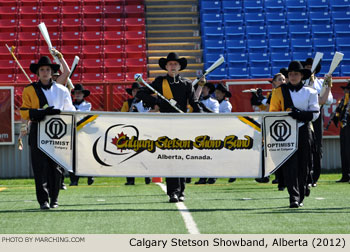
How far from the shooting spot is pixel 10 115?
20.1 metres

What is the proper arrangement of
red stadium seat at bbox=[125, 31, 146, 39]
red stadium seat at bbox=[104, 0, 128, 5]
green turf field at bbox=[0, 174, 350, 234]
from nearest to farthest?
1. green turf field at bbox=[0, 174, 350, 234]
2. red stadium seat at bbox=[125, 31, 146, 39]
3. red stadium seat at bbox=[104, 0, 128, 5]

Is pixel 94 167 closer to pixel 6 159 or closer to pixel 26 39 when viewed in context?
pixel 6 159

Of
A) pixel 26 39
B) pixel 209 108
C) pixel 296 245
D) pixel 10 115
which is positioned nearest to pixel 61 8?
pixel 26 39

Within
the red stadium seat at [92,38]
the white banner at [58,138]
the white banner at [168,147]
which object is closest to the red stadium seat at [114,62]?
the red stadium seat at [92,38]

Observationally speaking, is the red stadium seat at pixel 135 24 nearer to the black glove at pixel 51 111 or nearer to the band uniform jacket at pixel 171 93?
the band uniform jacket at pixel 171 93

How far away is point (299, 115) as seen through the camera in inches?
425

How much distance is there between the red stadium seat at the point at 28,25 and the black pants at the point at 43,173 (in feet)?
55.3

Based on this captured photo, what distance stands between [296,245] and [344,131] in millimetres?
11472

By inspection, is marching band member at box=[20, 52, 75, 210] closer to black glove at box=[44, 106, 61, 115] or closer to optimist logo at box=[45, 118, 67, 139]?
black glove at box=[44, 106, 61, 115]

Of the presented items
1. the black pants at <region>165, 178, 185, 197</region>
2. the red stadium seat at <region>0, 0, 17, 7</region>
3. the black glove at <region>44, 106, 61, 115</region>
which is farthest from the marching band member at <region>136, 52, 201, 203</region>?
the red stadium seat at <region>0, 0, 17, 7</region>

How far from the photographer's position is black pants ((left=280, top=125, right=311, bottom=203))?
10.9 meters

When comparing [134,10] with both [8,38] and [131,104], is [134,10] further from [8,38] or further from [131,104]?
[131,104]

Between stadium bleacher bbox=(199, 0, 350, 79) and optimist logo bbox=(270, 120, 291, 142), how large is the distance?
14.4 metres

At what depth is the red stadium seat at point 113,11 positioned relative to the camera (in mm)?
28219
